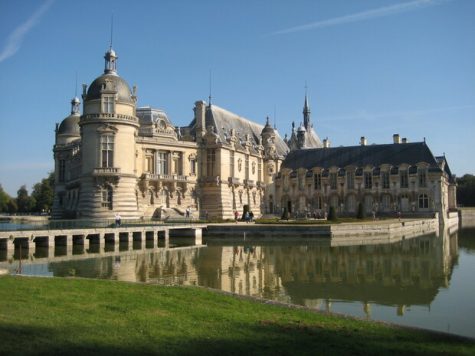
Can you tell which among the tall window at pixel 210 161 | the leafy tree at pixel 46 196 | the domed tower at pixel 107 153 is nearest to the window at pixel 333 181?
the tall window at pixel 210 161

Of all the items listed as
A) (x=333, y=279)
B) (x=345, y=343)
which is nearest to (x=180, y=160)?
(x=333, y=279)

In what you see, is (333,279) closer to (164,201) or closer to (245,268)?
(245,268)

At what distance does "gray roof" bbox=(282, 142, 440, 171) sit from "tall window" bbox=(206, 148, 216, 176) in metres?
18.7

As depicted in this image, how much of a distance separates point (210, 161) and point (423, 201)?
27391mm

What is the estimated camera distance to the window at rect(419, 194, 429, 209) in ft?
210

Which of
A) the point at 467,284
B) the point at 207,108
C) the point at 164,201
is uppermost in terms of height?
the point at 207,108

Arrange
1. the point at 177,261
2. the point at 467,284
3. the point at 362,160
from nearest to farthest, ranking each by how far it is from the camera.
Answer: the point at 467,284 < the point at 177,261 < the point at 362,160

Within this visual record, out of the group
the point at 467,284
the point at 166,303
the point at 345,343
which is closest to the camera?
the point at 345,343

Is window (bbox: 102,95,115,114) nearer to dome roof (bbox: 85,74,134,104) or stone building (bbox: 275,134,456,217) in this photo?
dome roof (bbox: 85,74,134,104)

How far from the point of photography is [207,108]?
62906 mm

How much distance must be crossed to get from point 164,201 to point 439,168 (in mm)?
34471

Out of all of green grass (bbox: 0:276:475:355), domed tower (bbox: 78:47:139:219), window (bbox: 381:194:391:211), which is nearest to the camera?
green grass (bbox: 0:276:475:355)

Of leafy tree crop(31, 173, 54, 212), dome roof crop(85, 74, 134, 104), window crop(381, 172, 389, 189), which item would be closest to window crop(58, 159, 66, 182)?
dome roof crop(85, 74, 134, 104)

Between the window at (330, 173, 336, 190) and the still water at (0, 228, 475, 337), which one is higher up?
the window at (330, 173, 336, 190)
